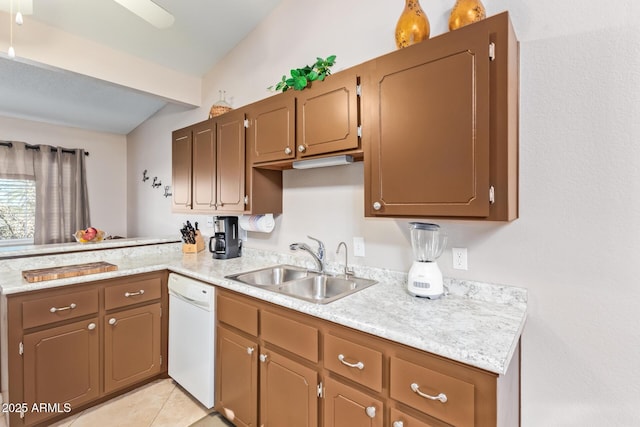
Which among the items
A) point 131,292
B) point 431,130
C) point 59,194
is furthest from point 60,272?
point 59,194

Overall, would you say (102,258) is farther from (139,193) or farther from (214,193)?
(139,193)

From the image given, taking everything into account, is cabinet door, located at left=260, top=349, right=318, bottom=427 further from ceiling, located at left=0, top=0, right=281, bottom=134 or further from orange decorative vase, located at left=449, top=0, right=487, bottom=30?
ceiling, located at left=0, top=0, right=281, bottom=134

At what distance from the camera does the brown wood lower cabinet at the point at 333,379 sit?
0.97 metres

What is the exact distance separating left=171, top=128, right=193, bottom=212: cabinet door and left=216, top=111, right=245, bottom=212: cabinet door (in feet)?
1.51

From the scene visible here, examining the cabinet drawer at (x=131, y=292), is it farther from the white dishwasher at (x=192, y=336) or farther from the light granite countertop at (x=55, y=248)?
the light granite countertop at (x=55, y=248)

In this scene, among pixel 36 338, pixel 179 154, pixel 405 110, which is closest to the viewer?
pixel 405 110

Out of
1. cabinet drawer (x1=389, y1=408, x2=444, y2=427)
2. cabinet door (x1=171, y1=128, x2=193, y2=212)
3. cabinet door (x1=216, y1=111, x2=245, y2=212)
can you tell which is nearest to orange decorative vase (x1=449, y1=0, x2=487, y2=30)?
cabinet door (x1=216, y1=111, x2=245, y2=212)

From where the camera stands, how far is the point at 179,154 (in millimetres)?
2750

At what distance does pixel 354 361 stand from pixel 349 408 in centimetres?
20

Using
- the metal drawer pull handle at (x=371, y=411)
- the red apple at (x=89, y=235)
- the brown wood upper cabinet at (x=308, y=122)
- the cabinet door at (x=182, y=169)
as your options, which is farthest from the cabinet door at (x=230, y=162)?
the metal drawer pull handle at (x=371, y=411)

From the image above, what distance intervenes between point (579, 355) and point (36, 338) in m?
2.82

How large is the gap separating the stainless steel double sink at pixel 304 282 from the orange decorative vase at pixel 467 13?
Answer: 135cm

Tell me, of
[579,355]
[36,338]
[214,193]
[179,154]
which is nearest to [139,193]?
[179,154]

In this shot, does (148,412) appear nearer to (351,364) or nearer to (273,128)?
(351,364)
